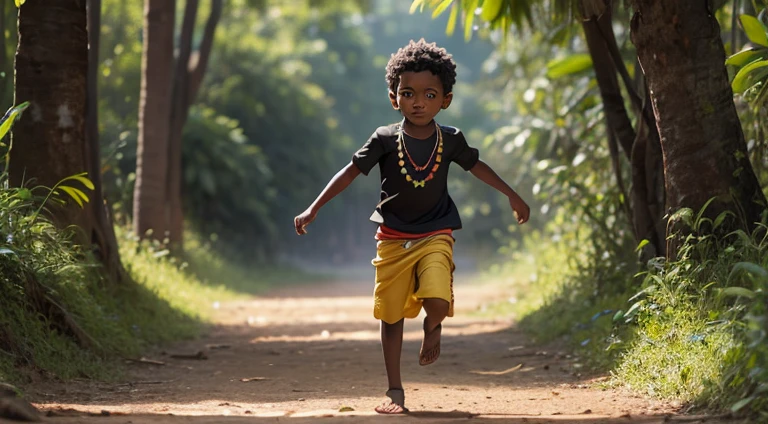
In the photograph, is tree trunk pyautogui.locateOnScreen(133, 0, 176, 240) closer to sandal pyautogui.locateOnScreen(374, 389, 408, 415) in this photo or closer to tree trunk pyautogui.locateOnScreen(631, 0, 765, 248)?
tree trunk pyautogui.locateOnScreen(631, 0, 765, 248)

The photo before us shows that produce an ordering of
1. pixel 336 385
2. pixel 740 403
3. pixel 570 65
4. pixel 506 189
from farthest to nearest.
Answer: pixel 570 65, pixel 336 385, pixel 506 189, pixel 740 403

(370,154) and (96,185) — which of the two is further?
(96,185)

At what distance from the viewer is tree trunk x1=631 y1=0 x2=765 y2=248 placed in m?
6.56

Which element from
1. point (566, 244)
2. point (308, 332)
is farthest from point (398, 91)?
point (566, 244)

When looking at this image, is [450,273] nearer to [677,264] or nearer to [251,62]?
[677,264]

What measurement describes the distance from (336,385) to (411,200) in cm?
188

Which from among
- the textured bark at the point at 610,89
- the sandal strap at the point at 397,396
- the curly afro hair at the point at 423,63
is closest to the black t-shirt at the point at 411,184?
the curly afro hair at the point at 423,63

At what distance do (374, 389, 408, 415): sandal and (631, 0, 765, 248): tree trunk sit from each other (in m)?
2.16

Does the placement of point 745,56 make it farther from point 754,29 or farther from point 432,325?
point 432,325

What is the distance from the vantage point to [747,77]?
670cm

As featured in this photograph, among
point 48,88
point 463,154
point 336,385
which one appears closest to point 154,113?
point 48,88

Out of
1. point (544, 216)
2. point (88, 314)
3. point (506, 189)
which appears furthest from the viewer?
point (544, 216)

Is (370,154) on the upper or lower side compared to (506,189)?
upper

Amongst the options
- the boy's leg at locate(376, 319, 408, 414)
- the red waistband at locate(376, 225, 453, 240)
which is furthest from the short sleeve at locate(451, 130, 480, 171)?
the boy's leg at locate(376, 319, 408, 414)
